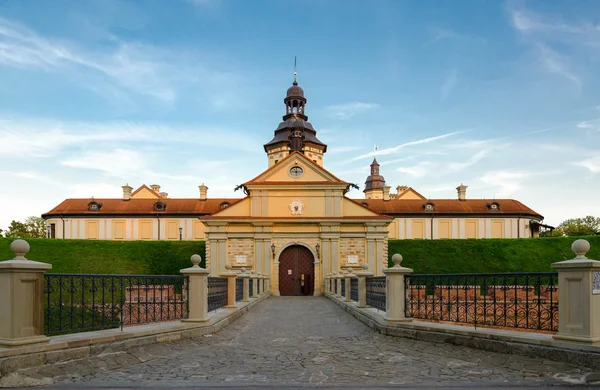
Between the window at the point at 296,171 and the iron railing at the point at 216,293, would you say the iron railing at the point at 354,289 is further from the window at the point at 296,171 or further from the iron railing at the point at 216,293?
the window at the point at 296,171

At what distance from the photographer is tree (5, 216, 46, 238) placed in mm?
64312

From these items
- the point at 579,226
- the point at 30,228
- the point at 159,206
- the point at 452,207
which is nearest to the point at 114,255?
the point at 159,206

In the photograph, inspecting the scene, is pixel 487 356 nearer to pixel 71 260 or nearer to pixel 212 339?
pixel 212 339

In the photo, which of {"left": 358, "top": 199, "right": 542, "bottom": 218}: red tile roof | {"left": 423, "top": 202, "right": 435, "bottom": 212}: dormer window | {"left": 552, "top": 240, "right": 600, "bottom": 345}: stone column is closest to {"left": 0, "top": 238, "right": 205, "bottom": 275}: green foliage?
{"left": 358, "top": 199, "right": 542, "bottom": 218}: red tile roof

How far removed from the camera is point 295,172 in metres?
31.8

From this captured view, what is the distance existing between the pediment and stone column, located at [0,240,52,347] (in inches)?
999

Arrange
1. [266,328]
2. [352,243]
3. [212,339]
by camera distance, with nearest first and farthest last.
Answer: [212,339] < [266,328] < [352,243]

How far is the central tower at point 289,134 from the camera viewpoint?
165 ft

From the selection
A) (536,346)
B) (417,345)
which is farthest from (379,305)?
(536,346)

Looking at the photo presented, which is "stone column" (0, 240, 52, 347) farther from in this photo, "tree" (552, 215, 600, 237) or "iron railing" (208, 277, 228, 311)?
"tree" (552, 215, 600, 237)

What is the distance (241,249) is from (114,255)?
896 cm

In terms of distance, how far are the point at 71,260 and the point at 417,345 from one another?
29579 millimetres

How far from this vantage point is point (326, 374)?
611 cm

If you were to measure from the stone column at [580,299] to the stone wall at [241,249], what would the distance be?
2547cm
